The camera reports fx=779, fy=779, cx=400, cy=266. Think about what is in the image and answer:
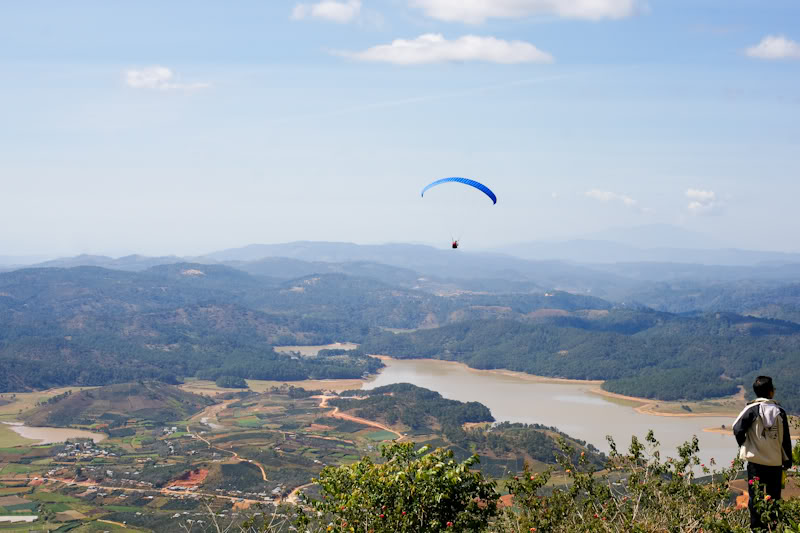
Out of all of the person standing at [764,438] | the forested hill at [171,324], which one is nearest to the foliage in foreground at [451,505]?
the person standing at [764,438]

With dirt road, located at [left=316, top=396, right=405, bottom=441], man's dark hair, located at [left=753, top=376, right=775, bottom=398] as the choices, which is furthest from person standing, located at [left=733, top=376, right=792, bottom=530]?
dirt road, located at [left=316, top=396, right=405, bottom=441]

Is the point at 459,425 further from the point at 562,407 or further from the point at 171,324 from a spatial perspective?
the point at 171,324

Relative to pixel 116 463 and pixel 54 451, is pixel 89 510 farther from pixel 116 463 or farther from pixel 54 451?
pixel 54 451

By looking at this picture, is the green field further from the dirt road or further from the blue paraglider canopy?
the blue paraglider canopy

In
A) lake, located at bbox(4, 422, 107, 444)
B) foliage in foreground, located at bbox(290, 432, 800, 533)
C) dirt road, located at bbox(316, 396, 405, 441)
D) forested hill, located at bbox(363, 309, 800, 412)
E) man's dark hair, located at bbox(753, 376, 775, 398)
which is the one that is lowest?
lake, located at bbox(4, 422, 107, 444)

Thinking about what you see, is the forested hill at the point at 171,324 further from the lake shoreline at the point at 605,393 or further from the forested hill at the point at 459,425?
the forested hill at the point at 459,425

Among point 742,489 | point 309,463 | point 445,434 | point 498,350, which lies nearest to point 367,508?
point 742,489

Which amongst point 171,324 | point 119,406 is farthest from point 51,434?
point 171,324
